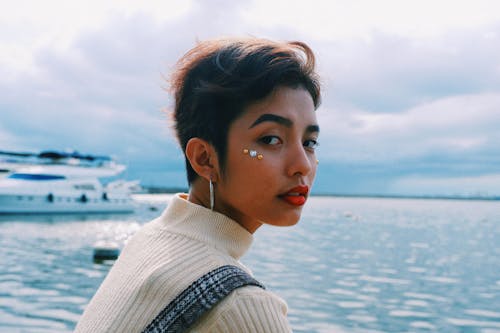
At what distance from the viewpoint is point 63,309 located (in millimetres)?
13141

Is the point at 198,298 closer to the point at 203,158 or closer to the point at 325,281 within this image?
the point at 203,158

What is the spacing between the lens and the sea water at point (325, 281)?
1343cm

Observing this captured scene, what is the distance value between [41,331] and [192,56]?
11122 mm

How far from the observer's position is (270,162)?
1.29 metres

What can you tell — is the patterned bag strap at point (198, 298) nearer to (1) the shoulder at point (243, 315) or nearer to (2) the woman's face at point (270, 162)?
(1) the shoulder at point (243, 315)

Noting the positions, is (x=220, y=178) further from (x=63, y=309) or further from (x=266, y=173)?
(x=63, y=309)

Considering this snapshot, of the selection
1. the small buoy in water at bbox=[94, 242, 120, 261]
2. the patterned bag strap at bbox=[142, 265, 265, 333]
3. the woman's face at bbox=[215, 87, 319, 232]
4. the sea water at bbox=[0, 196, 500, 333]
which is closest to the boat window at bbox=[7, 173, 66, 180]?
the sea water at bbox=[0, 196, 500, 333]

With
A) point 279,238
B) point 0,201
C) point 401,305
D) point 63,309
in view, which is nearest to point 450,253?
point 279,238

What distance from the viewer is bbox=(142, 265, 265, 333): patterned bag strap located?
1.03 metres

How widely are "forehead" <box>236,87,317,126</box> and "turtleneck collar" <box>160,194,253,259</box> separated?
0.78ft

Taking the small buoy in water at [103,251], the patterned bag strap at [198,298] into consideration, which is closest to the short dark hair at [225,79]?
the patterned bag strap at [198,298]

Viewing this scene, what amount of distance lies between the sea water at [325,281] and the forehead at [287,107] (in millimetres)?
11223

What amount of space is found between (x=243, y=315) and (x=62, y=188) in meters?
45.3

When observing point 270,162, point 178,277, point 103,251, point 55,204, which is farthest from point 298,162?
point 55,204
